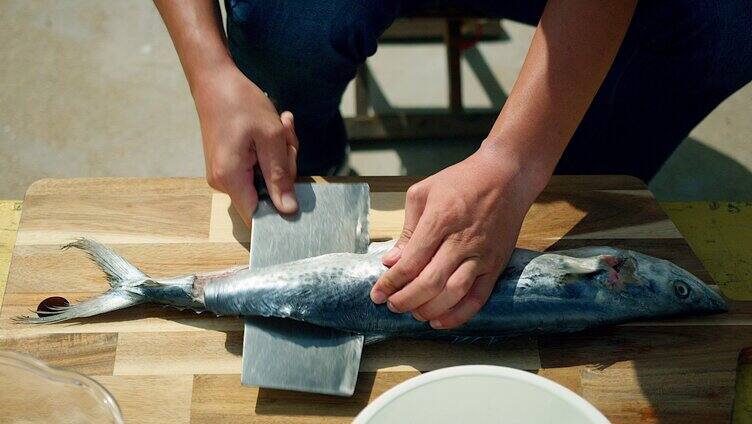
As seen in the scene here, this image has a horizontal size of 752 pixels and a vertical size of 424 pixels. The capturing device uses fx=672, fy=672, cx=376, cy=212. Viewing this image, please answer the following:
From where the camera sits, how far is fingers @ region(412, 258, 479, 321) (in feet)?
4.62

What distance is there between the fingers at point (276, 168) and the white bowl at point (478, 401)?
2.12 feet

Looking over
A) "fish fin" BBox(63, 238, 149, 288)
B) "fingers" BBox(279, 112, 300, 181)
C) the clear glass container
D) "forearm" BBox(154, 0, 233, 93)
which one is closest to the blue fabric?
"forearm" BBox(154, 0, 233, 93)

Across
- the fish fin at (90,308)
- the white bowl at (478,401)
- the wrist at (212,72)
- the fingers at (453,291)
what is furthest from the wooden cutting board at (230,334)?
the white bowl at (478,401)

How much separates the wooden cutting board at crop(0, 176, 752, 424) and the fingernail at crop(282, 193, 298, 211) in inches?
6.6

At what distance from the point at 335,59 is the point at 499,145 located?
0.58 metres

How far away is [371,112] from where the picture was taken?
3029 millimetres

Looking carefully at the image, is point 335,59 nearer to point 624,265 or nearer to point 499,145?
point 499,145

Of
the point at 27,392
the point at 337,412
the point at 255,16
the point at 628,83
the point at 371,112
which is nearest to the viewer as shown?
the point at 27,392

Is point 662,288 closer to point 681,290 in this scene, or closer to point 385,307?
point 681,290

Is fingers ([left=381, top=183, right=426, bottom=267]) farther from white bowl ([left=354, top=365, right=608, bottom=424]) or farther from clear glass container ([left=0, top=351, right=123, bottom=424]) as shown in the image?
clear glass container ([left=0, top=351, right=123, bottom=424])

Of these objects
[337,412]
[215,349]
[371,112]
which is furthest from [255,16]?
[371,112]

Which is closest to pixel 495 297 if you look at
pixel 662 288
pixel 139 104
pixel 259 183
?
pixel 662 288

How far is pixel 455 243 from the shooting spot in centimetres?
142

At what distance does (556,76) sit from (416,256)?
0.51m
